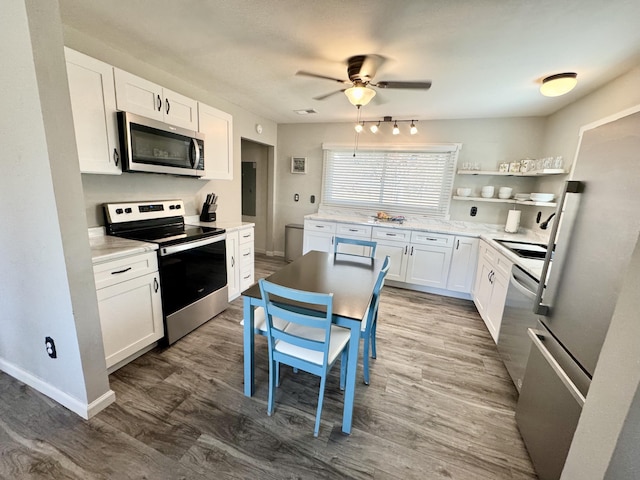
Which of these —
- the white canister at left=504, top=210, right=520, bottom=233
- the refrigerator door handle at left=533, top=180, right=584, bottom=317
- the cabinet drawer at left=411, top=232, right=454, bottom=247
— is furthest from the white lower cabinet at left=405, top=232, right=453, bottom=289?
the refrigerator door handle at left=533, top=180, right=584, bottom=317

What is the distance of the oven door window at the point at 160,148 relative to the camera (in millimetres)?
2072

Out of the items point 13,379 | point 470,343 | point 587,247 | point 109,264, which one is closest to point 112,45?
point 109,264

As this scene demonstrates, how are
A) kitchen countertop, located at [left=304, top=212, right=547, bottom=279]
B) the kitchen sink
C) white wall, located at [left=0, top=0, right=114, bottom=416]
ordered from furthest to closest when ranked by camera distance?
kitchen countertop, located at [left=304, top=212, right=547, bottom=279]
the kitchen sink
white wall, located at [left=0, top=0, right=114, bottom=416]

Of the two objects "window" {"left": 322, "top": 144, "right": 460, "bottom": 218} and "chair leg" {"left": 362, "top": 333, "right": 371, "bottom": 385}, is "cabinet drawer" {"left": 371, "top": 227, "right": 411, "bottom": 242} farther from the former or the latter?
"chair leg" {"left": 362, "top": 333, "right": 371, "bottom": 385}

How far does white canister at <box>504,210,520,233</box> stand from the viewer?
10.9 ft

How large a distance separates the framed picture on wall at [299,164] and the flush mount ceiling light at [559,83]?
3273 millimetres

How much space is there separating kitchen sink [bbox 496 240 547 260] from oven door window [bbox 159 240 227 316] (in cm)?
288

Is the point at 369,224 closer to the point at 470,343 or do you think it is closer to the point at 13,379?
the point at 470,343

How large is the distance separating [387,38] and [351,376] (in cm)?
220

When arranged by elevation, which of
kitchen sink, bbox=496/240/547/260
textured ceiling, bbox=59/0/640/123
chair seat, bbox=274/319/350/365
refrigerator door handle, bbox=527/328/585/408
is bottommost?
chair seat, bbox=274/319/350/365

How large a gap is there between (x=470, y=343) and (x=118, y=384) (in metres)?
3.02

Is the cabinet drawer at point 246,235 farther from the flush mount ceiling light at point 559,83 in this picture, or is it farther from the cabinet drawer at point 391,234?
the flush mount ceiling light at point 559,83

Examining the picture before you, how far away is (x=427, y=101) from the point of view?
2988mm

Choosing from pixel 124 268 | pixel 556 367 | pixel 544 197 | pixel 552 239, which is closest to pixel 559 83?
pixel 544 197
